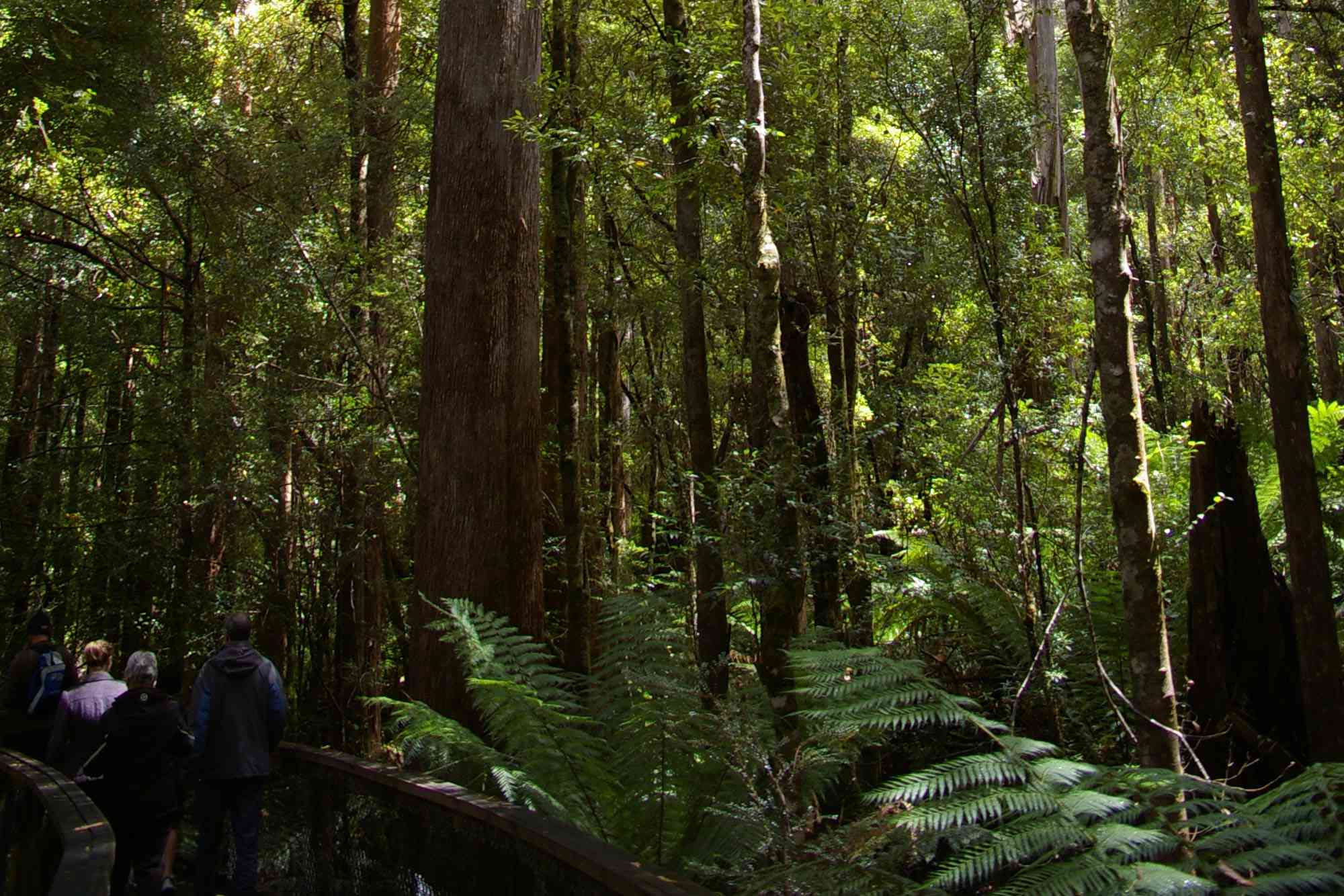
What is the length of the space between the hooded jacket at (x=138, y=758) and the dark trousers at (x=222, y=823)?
1.33 ft

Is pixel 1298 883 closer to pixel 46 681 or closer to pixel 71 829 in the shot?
pixel 71 829

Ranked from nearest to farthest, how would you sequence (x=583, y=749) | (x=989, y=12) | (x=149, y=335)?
(x=583, y=749) < (x=989, y=12) < (x=149, y=335)

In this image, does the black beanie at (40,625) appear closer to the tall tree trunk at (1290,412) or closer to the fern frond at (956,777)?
the fern frond at (956,777)

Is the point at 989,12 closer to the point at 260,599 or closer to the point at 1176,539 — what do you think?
the point at 1176,539

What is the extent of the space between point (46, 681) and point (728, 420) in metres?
11.5

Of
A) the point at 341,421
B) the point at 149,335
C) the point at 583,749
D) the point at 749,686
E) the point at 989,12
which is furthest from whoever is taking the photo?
the point at 149,335

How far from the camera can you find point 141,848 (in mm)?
5898

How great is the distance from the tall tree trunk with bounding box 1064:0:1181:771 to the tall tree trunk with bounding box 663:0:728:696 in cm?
334

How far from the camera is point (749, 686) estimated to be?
5.56 metres

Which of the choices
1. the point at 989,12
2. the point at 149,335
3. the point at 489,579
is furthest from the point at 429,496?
the point at 149,335

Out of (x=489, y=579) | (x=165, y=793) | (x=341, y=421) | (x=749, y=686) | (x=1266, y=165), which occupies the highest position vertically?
(x=1266, y=165)

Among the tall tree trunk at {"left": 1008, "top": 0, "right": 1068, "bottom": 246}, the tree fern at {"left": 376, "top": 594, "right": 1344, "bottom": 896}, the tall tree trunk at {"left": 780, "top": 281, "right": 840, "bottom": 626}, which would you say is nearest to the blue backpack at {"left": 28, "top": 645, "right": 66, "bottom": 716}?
the tree fern at {"left": 376, "top": 594, "right": 1344, "bottom": 896}

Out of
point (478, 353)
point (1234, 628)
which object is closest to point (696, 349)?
point (478, 353)

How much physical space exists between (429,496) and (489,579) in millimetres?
742
